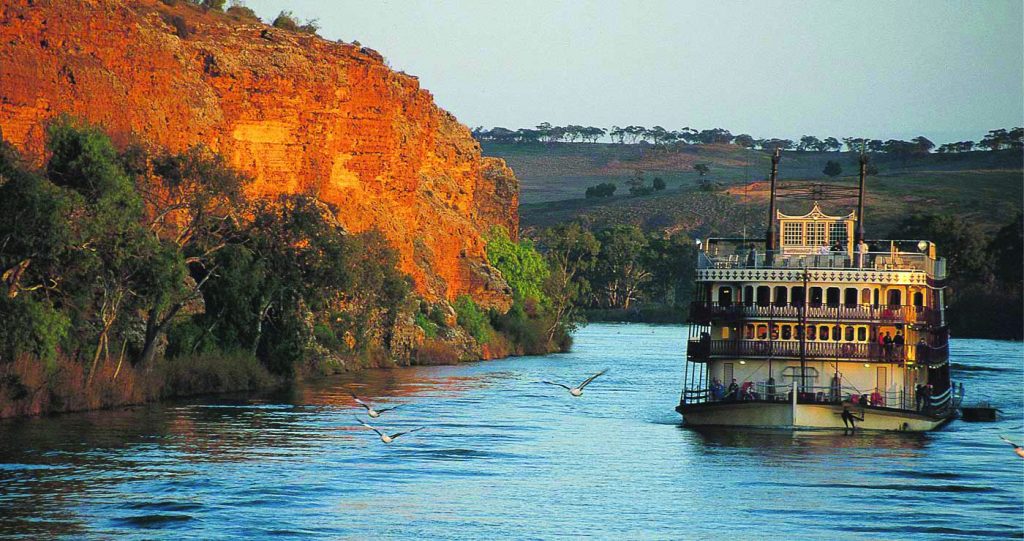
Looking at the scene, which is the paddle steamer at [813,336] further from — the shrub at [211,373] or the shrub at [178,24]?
the shrub at [178,24]

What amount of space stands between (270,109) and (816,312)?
4371 centimetres

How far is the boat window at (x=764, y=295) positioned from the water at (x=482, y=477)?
4.09 metres

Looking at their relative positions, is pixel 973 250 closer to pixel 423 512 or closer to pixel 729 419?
pixel 729 419

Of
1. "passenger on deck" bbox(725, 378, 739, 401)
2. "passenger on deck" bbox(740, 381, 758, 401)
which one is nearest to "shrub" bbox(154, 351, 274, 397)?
"passenger on deck" bbox(725, 378, 739, 401)

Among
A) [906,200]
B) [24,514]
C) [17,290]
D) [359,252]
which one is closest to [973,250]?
[906,200]

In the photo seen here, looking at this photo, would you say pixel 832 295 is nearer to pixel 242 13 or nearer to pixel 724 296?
pixel 724 296

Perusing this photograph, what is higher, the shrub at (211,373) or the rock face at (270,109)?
the rock face at (270,109)

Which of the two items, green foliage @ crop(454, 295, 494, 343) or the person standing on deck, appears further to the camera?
green foliage @ crop(454, 295, 494, 343)

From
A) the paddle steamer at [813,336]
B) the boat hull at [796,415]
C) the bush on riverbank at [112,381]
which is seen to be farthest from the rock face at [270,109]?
the boat hull at [796,415]

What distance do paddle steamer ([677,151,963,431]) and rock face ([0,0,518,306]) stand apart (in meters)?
25.1

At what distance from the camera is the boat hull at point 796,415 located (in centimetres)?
4434

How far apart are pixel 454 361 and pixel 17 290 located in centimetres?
4320

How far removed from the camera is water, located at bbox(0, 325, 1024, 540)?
31.4 m

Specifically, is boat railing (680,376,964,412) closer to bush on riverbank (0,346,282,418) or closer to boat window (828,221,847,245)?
boat window (828,221,847,245)
